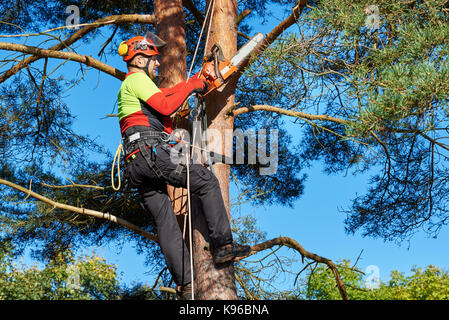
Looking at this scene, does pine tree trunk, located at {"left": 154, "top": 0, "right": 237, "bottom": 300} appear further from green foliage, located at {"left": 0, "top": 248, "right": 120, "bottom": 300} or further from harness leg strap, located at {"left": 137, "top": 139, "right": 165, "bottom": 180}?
green foliage, located at {"left": 0, "top": 248, "right": 120, "bottom": 300}

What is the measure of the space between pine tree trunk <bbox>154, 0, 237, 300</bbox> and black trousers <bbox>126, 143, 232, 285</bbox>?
17cm

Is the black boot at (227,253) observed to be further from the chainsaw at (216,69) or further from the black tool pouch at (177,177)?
the chainsaw at (216,69)

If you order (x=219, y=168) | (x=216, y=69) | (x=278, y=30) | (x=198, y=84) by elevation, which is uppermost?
(x=278, y=30)

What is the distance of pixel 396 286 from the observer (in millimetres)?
8453

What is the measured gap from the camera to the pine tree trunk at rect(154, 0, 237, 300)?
3875mm

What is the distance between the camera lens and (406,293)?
26.5 feet

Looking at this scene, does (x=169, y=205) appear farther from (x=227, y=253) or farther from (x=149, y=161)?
(x=227, y=253)

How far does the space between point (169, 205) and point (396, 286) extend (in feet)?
19.1

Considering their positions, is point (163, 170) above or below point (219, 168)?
below

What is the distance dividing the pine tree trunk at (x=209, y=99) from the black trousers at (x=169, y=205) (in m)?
0.17

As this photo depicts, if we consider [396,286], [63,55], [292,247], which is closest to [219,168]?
[292,247]

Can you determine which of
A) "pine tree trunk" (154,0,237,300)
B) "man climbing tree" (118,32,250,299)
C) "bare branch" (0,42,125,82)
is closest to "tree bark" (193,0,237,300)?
"pine tree trunk" (154,0,237,300)
